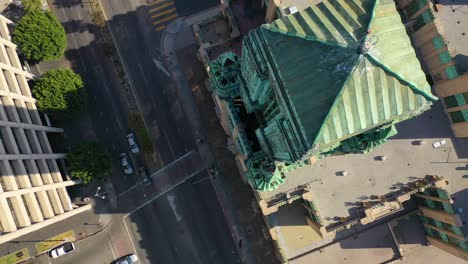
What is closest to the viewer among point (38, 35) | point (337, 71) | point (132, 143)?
point (337, 71)

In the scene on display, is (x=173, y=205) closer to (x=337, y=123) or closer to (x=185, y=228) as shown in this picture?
(x=185, y=228)

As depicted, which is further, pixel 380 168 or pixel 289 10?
pixel 380 168

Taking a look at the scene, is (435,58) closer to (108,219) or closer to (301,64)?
(301,64)

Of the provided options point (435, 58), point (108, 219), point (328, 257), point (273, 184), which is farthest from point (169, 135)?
point (435, 58)

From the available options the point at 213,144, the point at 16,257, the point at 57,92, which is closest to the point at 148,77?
the point at 57,92

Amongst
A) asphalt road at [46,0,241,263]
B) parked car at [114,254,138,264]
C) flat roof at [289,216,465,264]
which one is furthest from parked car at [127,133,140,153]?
flat roof at [289,216,465,264]

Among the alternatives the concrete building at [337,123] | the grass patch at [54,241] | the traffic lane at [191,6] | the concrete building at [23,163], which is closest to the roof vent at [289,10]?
the concrete building at [337,123]
